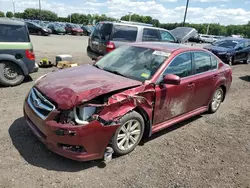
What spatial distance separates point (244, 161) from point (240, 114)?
238cm

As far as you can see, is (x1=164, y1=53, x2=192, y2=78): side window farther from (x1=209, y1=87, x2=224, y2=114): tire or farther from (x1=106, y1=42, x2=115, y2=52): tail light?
(x1=106, y1=42, x2=115, y2=52): tail light

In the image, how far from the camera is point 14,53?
6254 mm

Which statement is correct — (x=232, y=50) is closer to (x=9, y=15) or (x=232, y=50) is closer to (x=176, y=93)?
(x=176, y=93)

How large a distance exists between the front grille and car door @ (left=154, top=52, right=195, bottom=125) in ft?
5.34

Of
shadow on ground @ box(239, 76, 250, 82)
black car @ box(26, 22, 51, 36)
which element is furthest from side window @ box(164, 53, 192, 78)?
black car @ box(26, 22, 51, 36)

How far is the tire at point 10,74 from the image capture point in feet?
20.5

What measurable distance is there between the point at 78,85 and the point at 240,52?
13.2 metres

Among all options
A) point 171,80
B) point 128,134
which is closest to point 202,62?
point 171,80

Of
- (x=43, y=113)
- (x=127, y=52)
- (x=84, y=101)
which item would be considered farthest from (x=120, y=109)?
(x=127, y=52)

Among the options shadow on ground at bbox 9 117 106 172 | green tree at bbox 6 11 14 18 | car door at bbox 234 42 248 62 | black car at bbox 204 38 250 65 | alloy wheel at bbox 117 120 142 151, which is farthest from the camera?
green tree at bbox 6 11 14 18

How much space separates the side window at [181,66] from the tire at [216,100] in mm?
1380

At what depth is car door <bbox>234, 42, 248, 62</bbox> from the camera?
13.6 metres

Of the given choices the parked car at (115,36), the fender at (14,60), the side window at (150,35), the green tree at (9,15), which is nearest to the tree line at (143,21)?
the green tree at (9,15)

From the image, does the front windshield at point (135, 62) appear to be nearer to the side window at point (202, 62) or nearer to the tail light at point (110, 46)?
the side window at point (202, 62)
